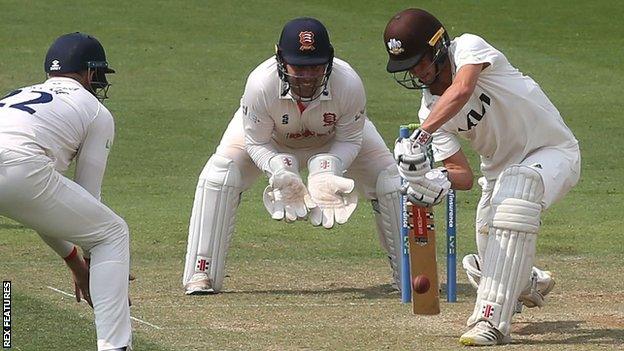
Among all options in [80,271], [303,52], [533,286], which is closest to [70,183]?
[80,271]

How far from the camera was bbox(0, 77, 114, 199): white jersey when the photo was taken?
646cm

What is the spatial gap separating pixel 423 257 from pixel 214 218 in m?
1.82

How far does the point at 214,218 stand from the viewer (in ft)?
29.5

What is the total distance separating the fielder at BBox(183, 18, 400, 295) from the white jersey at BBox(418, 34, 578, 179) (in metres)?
0.96

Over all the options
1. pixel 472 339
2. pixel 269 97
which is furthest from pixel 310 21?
pixel 472 339

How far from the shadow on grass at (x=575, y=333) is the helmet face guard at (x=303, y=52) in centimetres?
183

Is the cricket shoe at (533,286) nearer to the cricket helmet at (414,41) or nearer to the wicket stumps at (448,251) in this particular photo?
the wicket stumps at (448,251)

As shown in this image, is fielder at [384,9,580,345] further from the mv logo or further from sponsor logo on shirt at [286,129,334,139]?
sponsor logo on shirt at [286,129,334,139]

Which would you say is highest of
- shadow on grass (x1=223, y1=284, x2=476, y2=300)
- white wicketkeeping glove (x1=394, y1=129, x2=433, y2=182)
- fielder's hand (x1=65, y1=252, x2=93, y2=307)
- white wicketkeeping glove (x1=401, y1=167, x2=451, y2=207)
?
white wicketkeeping glove (x1=394, y1=129, x2=433, y2=182)

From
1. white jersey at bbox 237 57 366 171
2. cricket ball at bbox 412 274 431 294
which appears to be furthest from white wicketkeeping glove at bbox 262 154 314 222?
cricket ball at bbox 412 274 431 294

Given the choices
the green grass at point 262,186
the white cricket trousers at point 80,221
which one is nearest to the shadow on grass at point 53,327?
the green grass at point 262,186

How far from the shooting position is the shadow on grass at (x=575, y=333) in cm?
714

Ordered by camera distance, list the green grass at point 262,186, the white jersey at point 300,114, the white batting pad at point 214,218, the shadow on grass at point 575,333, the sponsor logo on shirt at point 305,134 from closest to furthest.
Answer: the shadow on grass at point 575,333 < the green grass at point 262,186 < the white jersey at point 300,114 < the sponsor logo on shirt at point 305,134 < the white batting pad at point 214,218

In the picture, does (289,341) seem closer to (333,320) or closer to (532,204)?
(333,320)
